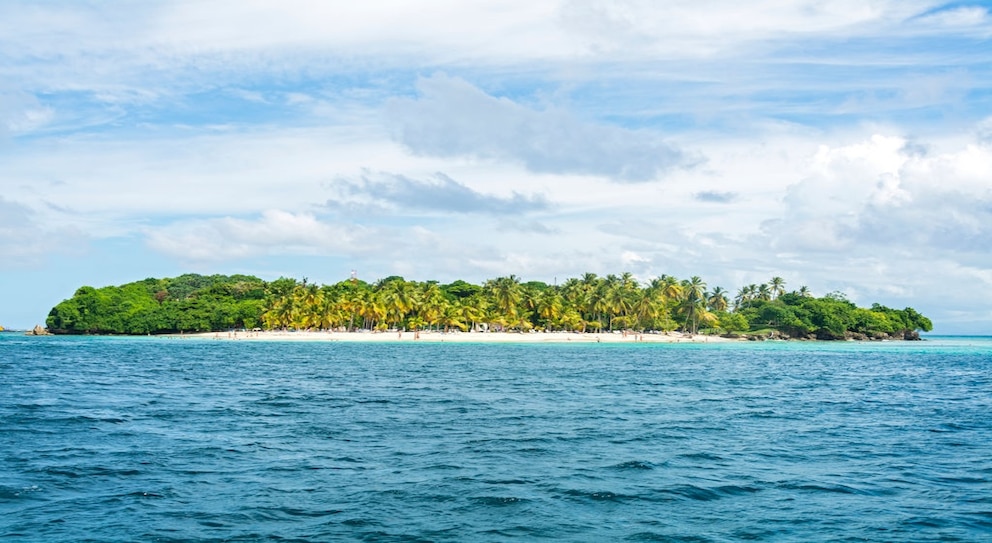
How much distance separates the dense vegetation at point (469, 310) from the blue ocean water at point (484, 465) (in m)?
97.9

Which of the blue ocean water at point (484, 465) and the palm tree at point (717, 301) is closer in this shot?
the blue ocean water at point (484, 465)

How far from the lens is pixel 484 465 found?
2052cm

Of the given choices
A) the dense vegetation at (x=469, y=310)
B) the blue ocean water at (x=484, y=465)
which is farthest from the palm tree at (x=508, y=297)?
the blue ocean water at (x=484, y=465)

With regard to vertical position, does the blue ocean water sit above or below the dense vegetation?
below

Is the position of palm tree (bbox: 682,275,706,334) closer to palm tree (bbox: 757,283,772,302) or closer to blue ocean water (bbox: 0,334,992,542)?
palm tree (bbox: 757,283,772,302)

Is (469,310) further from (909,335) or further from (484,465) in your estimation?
(484,465)

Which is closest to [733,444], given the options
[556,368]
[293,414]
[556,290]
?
[293,414]

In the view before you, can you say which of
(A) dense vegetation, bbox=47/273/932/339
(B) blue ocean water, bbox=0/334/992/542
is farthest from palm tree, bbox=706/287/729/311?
(B) blue ocean water, bbox=0/334/992/542

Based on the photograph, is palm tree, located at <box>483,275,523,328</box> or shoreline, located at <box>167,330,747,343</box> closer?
shoreline, located at <box>167,330,747,343</box>

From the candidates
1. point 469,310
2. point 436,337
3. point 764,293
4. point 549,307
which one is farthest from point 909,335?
point 436,337

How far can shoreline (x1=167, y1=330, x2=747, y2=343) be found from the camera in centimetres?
13012

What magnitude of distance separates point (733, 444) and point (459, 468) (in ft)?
33.2

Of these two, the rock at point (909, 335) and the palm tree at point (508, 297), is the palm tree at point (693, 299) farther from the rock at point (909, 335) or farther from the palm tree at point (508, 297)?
the rock at point (909, 335)

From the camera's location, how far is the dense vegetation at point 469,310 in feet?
461
